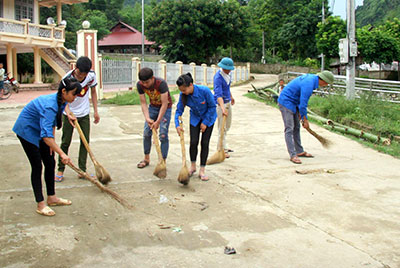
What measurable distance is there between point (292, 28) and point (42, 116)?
41.2m

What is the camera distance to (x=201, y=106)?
5152 mm

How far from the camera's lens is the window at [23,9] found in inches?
910

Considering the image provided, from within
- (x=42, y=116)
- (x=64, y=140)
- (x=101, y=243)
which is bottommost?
(x=101, y=243)

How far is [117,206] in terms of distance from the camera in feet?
13.8

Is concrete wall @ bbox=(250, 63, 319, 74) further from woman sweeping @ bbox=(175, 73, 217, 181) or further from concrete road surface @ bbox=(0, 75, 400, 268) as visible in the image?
woman sweeping @ bbox=(175, 73, 217, 181)

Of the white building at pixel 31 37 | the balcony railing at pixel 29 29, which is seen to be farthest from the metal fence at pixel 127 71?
the balcony railing at pixel 29 29

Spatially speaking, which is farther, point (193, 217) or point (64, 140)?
point (64, 140)

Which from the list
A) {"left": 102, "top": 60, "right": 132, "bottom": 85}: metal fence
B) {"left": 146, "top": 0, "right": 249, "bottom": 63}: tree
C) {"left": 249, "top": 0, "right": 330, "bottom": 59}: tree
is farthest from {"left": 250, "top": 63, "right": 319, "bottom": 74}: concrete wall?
{"left": 102, "top": 60, "right": 132, "bottom": 85}: metal fence

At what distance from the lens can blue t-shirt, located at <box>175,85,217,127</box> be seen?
5.10 m

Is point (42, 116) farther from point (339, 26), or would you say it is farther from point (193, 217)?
point (339, 26)

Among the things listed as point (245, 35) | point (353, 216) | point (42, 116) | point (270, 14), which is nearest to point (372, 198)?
point (353, 216)

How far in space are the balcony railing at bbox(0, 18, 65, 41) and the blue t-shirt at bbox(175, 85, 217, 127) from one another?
57.8 ft

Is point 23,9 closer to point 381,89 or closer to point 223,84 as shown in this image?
point 381,89

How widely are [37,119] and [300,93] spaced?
4191 mm
